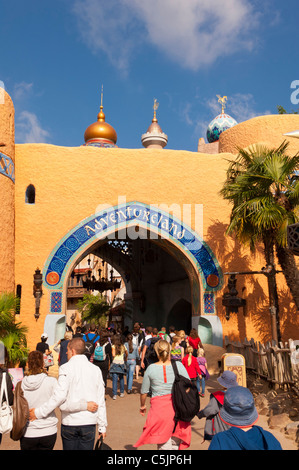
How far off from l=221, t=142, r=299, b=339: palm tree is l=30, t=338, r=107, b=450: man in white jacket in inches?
298

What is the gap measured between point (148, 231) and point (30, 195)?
391cm

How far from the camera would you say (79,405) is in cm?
371

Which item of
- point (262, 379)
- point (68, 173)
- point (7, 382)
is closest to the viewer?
point (7, 382)

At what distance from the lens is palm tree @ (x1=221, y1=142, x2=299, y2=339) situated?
10.7 meters

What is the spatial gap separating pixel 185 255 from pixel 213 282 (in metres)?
1.21

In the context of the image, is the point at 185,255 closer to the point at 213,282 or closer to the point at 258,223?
the point at 213,282

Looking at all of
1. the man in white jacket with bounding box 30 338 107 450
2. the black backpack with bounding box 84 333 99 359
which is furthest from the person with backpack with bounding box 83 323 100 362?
the man in white jacket with bounding box 30 338 107 450

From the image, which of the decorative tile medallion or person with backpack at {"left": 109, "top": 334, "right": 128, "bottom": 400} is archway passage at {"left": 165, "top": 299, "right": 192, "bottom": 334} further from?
person with backpack at {"left": 109, "top": 334, "right": 128, "bottom": 400}

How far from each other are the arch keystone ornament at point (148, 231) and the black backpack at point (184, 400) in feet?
30.5

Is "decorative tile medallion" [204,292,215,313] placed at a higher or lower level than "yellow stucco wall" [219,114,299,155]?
lower

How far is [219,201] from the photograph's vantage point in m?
14.4

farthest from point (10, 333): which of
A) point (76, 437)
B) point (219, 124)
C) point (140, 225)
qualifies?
point (219, 124)

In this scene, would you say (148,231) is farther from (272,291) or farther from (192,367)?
(192,367)

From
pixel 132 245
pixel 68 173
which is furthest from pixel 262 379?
pixel 132 245
